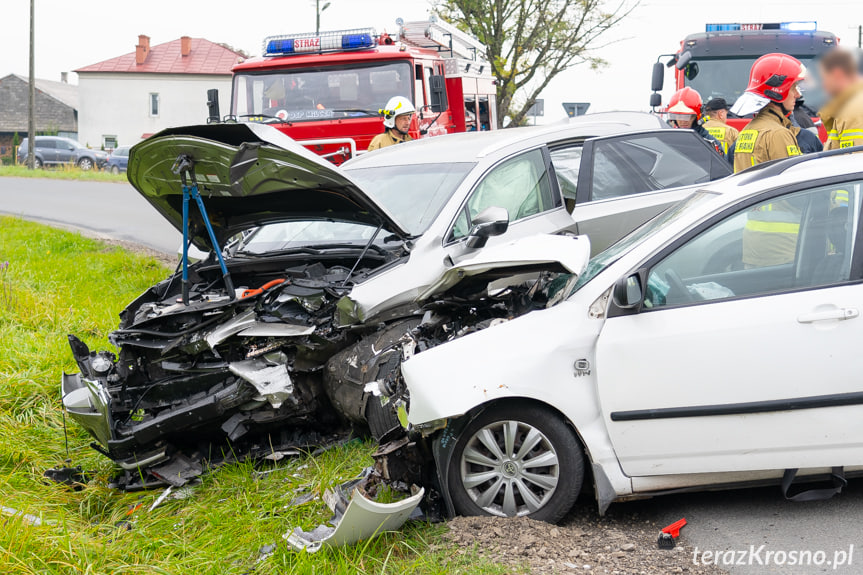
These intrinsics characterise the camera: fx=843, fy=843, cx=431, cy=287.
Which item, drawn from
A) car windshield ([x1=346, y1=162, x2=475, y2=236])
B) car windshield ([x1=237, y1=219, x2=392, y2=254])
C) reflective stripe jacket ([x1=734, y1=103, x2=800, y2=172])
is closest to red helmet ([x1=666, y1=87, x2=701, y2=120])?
reflective stripe jacket ([x1=734, y1=103, x2=800, y2=172])

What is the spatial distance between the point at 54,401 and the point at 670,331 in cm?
451

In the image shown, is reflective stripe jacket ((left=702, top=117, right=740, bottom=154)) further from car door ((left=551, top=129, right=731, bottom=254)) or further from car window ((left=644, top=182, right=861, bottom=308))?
car window ((left=644, top=182, right=861, bottom=308))

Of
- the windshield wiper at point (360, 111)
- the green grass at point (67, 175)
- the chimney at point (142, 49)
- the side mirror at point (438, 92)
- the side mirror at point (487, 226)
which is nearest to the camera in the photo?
the side mirror at point (487, 226)

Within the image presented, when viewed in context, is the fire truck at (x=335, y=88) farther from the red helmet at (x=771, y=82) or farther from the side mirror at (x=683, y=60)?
the red helmet at (x=771, y=82)

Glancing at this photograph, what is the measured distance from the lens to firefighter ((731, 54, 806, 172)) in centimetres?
560

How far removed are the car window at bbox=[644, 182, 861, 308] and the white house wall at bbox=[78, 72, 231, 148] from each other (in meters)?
54.8

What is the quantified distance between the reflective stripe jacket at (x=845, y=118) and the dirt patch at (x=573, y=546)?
2811mm

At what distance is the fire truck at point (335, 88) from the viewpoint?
33.7 ft

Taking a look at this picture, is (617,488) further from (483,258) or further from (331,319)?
(331,319)

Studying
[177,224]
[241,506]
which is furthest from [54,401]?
[241,506]

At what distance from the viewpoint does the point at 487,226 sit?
15.5ft

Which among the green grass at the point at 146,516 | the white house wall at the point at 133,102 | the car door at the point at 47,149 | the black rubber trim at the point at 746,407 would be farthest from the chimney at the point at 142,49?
the black rubber trim at the point at 746,407

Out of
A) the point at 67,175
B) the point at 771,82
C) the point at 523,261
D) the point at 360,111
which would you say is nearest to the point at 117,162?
the point at 67,175

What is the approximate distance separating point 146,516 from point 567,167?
3889mm
